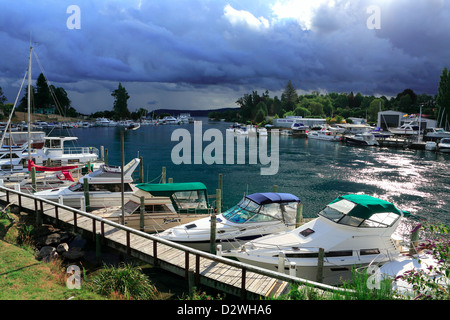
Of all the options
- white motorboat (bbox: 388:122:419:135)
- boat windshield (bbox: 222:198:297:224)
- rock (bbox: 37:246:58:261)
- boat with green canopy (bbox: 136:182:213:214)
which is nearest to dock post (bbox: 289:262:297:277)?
boat windshield (bbox: 222:198:297:224)

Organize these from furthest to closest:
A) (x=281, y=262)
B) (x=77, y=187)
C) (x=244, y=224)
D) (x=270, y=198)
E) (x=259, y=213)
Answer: (x=77, y=187) → (x=270, y=198) → (x=259, y=213) → (x=244, y=224) → (x=281, y=262)

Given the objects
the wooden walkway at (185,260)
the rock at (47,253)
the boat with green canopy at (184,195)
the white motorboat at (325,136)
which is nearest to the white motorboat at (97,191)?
the wooden walkway at (185,260)

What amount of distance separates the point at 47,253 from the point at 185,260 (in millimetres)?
7764

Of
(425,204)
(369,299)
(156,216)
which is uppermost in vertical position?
(369,299)

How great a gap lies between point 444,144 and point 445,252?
78.0 metres

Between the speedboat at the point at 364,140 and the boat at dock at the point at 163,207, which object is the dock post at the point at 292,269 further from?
the speedboat at the point at 364,140

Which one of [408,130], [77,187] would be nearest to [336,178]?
[77,187]

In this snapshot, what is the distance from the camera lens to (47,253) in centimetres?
1536

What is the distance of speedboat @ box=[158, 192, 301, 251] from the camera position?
1611 cm

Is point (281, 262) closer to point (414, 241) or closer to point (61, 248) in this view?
point (414, 241)

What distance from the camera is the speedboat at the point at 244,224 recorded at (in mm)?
16109
